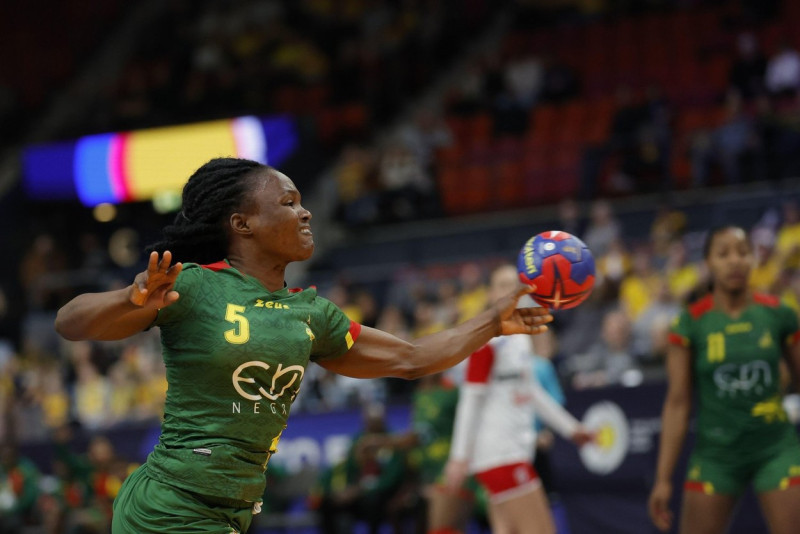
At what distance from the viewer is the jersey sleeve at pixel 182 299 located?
3.67m

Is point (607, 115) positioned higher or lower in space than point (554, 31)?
lower

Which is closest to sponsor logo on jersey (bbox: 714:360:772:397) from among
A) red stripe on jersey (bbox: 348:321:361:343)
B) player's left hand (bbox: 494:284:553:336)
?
player's left hand (bbox: 494:284:553:336)


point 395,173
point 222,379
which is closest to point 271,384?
point 222,379

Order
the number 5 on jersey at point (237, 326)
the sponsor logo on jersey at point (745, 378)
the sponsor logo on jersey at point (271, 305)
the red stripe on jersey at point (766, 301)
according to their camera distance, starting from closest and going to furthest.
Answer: the number 5 on jersey at point (237, 326), the sponsor logo on jersey at point (271, 305), the sponsor logo on jersey at point (745, 378), the red stripe on jersey at point (766, 301)

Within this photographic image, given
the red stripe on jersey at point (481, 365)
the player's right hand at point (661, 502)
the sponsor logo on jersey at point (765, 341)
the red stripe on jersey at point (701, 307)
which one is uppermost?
the red stripe on jersey at point (701, 307)

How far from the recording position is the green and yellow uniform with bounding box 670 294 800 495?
18.8ft

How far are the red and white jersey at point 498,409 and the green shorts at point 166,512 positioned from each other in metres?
3.24

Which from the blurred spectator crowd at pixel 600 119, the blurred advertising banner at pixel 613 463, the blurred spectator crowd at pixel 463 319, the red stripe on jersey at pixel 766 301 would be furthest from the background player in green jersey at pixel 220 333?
the blurred spectator crowd at pixel 600 119

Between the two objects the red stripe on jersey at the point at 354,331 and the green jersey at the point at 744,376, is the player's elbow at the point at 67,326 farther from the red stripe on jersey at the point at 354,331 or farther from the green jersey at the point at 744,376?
the green jersey at the point at 744,376

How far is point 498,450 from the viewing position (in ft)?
22.6

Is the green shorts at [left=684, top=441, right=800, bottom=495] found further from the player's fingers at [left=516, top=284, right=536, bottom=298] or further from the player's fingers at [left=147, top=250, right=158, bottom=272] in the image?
the player's fingers at [left=147, top=250, right=158, bottom=272]

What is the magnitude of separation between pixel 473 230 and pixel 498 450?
9.19 meters

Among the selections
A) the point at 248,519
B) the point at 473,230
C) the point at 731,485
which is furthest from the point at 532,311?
the point at 473,230

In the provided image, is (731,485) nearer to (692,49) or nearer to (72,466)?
(72,466)
